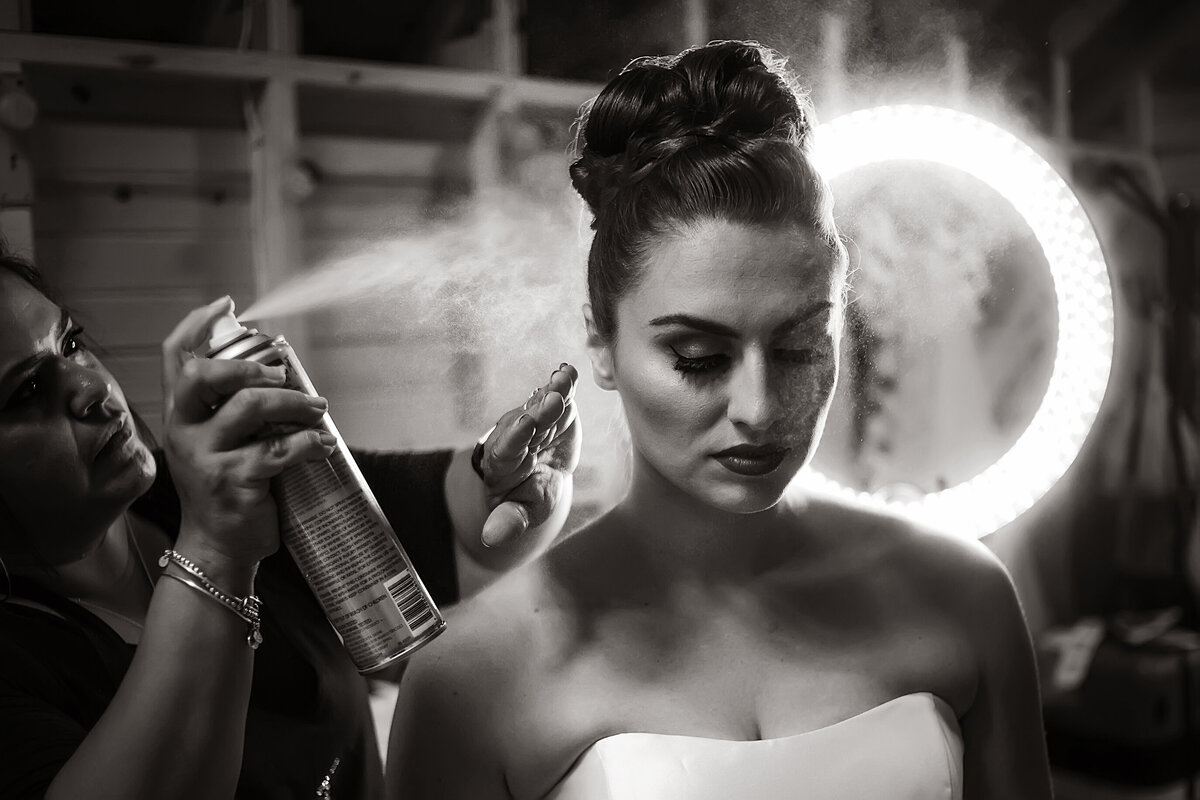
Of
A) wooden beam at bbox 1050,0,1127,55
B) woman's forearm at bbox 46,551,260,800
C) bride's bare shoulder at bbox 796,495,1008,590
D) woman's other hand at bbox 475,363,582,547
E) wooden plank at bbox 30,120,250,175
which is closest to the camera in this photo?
woman's forearm at bbox 46,551,260,800

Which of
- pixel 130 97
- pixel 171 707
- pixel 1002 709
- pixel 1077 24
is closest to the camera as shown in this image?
pixel 171 707

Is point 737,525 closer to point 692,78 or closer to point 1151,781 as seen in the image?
point 692,78

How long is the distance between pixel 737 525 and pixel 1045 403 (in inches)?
17.2

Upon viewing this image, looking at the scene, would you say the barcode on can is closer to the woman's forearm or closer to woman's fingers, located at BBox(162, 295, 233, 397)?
the woman's forearm

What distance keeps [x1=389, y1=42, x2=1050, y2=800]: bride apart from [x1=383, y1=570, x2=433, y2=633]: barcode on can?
0.47 feet

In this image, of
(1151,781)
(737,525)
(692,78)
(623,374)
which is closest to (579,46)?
(692,78)

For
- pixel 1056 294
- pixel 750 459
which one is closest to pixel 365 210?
pixel 750 459

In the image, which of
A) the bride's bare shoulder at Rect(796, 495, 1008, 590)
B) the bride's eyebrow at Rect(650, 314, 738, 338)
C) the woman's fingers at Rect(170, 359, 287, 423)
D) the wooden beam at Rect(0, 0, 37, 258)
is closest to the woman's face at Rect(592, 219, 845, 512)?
the bride's eyebrow at Rect(650, 314, 738, 338)

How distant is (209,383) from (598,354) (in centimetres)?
37

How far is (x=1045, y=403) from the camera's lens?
118 cm

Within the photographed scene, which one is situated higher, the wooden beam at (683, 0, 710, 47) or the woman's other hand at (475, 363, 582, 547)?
the wooden beam at (683, 0, 710, 47)

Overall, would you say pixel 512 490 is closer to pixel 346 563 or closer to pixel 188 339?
pixel 346 563

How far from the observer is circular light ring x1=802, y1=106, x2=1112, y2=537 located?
1.12 metres

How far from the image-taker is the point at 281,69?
0.91m
